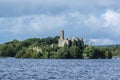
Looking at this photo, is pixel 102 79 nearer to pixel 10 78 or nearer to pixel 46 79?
pixel 46 79

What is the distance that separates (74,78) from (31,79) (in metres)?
6.85

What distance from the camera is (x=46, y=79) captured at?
68.9m

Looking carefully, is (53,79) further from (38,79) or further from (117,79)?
(117,79)

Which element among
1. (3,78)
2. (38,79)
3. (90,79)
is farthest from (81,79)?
(3,78)

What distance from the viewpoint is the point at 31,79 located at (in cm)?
6812

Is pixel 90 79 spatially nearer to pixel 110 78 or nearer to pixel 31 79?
pixel 110 78

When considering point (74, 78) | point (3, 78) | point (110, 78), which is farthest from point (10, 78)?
point (110, 78)

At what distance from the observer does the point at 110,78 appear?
233ft

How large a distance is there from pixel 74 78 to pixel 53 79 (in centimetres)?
344

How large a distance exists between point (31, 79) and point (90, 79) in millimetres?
8802

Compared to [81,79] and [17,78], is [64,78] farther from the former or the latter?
[17,78]

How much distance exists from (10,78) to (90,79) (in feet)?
38.9

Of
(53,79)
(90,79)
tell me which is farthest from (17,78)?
(90,79)

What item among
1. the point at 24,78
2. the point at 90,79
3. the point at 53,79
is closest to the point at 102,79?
the point at 90,79
